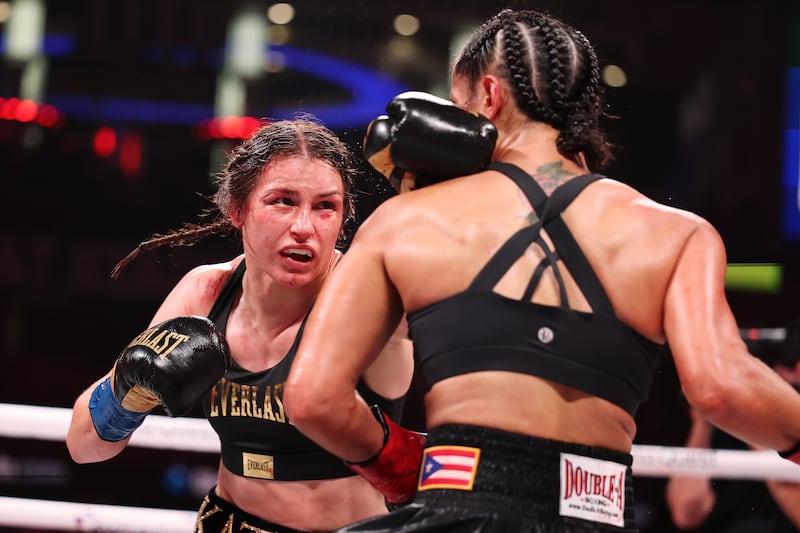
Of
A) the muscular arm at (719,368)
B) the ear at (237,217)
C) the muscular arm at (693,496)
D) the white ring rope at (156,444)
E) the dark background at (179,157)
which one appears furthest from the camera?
the dark background at (179,157)

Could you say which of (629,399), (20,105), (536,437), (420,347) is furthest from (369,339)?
(20,105)

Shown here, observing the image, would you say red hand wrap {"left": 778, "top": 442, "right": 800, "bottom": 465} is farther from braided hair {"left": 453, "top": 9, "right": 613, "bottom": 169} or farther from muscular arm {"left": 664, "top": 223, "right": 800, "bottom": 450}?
braided hair {"left": 453, "top": 9, "right": 613, "bottom": 169}

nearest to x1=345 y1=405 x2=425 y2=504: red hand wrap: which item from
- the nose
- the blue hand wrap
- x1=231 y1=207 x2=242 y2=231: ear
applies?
the nose

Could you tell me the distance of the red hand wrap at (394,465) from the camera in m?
1.51

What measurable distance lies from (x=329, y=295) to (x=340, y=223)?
63 cm

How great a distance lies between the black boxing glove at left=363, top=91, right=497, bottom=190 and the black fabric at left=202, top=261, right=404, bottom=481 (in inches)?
22.1

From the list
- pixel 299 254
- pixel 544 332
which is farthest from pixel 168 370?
pixel 544 332

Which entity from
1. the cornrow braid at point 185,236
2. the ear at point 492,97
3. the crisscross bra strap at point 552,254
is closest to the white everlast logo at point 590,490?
the crisscross bra strap at point 552,254

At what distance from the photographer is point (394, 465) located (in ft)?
4.98

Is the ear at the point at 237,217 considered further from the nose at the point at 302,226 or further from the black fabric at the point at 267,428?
the black fabric at the point at 267,428

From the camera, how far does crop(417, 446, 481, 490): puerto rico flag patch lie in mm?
1354

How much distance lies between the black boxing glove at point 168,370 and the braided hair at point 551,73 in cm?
73

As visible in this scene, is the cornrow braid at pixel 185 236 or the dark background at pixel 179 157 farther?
the dark background at pixel 179 157

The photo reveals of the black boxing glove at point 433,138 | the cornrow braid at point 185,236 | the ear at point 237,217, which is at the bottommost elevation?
the cornrow braid at point 185,236
